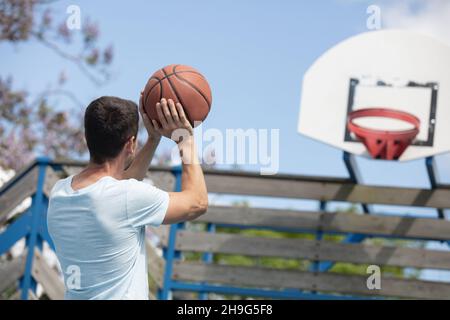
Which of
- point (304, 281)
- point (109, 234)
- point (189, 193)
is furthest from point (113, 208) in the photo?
point (304, 281)

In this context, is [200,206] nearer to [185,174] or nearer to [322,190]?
[185,174]

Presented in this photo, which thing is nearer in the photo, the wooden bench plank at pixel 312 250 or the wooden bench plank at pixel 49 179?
the wooden bench plank at pixel 312 250

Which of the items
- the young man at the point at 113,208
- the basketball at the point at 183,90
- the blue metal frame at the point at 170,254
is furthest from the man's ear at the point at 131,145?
the blue metal frame at the point at 170,254

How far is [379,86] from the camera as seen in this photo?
8.94m

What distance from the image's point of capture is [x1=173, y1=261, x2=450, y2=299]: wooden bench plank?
8148 mm

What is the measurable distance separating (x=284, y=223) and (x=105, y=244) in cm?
525

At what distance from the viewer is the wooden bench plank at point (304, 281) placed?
8.15 metres

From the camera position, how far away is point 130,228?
3377mm

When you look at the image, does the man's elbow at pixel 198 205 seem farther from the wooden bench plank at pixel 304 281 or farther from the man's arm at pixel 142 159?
the wooden bench plank at pixel 304 281

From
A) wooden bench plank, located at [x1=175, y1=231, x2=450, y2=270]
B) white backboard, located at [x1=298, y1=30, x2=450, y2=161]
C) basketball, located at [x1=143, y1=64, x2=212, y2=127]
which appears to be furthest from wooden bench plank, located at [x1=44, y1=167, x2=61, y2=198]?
basketball, located at [x1=143, y1=64, x2=212, y2=127]

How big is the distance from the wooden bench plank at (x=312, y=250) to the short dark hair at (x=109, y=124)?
5.12m

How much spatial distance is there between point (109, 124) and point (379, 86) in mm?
5996
